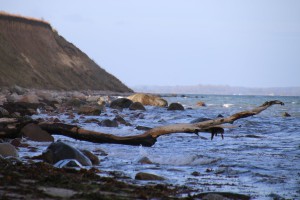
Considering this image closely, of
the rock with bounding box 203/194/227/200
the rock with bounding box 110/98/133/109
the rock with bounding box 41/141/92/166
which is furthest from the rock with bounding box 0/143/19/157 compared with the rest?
the rock with bounding box 110/98/133/109

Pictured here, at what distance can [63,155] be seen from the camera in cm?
757

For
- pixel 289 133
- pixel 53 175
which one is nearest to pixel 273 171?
pixel 53 175

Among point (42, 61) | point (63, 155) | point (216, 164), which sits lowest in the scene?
point (216, 164)

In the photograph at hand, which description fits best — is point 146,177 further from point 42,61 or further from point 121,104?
point 42,61

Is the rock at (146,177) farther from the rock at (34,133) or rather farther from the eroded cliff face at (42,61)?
the eroded cliff face at (42,61)

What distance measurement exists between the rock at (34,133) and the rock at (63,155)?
183 centimetres

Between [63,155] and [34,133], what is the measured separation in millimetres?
2485

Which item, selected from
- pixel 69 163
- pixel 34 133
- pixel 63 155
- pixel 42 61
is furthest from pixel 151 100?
pixel 42 61

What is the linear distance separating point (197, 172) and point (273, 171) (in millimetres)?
1268

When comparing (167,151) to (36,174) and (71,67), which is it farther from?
(71,67)

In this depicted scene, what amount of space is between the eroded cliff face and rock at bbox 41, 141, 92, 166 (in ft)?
179

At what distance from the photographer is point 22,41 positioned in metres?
76.8

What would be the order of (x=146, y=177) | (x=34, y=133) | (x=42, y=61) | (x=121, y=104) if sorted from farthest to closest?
1. (x=42, y=61)
2. (x=121, y=104)
3. (x=34, y=133)
4. (x=146, y=177)

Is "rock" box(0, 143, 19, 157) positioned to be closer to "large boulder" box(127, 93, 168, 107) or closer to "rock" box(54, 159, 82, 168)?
"rock" box(54, 159, 82, 168)
